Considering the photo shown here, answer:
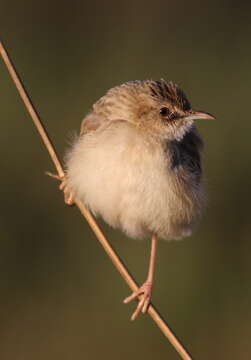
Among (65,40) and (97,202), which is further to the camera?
(65,40)

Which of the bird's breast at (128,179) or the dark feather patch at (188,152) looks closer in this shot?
the bird's breast at (128,179)

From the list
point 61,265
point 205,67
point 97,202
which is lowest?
point 61,265

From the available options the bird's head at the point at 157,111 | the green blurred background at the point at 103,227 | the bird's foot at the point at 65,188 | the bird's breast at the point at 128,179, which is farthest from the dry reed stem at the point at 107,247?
the green blurred background at the point at 103,227

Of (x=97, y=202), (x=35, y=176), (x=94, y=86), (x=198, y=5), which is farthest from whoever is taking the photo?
(x=198, y=5)

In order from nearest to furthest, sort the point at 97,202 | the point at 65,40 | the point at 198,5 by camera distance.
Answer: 1. the point at 97,202
2. the point at 65,40
3. the point at 198,5

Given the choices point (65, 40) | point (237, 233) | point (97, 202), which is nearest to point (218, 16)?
point (65, 40)

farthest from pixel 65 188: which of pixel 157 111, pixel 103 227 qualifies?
pixel 103 227

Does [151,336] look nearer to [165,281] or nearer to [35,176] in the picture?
[165,281]

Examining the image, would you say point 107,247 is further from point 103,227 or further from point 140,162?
point 103,227

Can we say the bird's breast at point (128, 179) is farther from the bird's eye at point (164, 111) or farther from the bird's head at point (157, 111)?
the bird's eye at point (164, 111)
